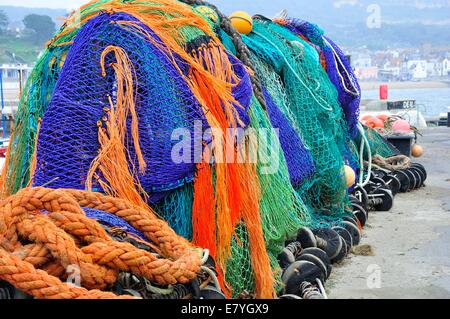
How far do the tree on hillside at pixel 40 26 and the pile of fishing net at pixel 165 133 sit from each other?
110888 millimetres

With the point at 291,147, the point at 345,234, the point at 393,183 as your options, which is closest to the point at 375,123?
the point at 393,183

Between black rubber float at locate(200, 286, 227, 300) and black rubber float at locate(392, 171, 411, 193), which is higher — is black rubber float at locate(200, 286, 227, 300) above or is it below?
above

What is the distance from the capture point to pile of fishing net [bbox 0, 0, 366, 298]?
10.8ft

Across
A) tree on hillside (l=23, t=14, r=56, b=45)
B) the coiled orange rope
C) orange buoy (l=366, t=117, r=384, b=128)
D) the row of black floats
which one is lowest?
the row of black floats

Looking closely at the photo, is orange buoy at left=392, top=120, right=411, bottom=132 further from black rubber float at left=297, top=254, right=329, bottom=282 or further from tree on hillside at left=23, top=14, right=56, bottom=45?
tree on hillside at left=23, top=14, right=56, bottom=45

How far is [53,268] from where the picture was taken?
227 centimetres

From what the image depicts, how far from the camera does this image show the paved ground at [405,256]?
3988 millimetres

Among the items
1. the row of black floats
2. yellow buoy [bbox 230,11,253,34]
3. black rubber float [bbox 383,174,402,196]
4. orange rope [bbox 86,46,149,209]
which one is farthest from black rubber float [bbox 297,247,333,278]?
black rubber float [bbox 383,174,402,196]

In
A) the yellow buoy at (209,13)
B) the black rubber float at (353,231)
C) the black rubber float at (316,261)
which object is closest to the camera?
the black rubber float at (316,261)

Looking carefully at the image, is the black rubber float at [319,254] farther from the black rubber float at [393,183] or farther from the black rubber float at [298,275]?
the black rubber float at [393,183]

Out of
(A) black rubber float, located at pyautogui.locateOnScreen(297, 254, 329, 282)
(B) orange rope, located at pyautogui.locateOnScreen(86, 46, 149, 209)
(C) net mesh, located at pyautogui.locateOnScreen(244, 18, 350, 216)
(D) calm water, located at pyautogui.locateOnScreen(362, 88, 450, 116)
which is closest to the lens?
(B) orange rope, located at pyautogui.locateOnScreen(86, 46, 149, 209)

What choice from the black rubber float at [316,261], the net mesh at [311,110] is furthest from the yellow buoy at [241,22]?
the black rubber float at [316,261]

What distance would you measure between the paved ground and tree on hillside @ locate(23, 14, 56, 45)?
359ft

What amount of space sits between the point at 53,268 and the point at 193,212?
3.88ft
